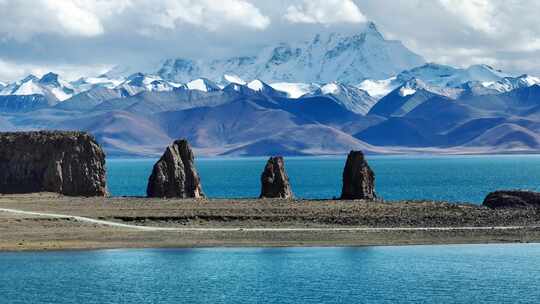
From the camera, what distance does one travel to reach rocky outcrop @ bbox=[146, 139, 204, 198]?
99.5 meters

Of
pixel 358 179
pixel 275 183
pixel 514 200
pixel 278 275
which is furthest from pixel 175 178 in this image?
pixel 278 275

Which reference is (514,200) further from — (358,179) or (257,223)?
(257,223)

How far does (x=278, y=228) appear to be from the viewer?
8100 centimetres

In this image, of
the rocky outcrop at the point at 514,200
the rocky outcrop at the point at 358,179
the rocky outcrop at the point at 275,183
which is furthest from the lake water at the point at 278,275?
the rocky outcrop at the point at 275,183

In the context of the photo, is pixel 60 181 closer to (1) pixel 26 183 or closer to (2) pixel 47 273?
(1) pixel 26 183

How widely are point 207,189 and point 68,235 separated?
98266 millimetres

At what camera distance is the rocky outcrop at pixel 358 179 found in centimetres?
9606

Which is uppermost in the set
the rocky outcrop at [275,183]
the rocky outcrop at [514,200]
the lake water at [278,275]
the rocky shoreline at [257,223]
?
the rocky outcrop at [275,183]

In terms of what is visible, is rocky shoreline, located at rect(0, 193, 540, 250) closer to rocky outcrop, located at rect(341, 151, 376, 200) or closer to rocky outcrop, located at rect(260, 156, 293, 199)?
rocky outcrop, located at rect(341, 151, 376, 200)

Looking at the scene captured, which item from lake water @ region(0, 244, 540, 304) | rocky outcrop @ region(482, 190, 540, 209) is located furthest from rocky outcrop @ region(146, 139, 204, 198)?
lake water @ region(0, 244, 540, 304)

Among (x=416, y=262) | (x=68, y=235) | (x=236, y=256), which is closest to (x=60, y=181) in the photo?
(x=68, y=235)

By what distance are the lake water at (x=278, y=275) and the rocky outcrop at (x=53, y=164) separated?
30901 millimetres

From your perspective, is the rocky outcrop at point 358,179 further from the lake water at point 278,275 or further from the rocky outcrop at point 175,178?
the lake water at point 278,275

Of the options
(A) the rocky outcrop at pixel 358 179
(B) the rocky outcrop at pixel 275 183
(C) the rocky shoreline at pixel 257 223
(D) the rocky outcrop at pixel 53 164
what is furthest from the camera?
(D) the rocky outcrop at pixel 53 164
